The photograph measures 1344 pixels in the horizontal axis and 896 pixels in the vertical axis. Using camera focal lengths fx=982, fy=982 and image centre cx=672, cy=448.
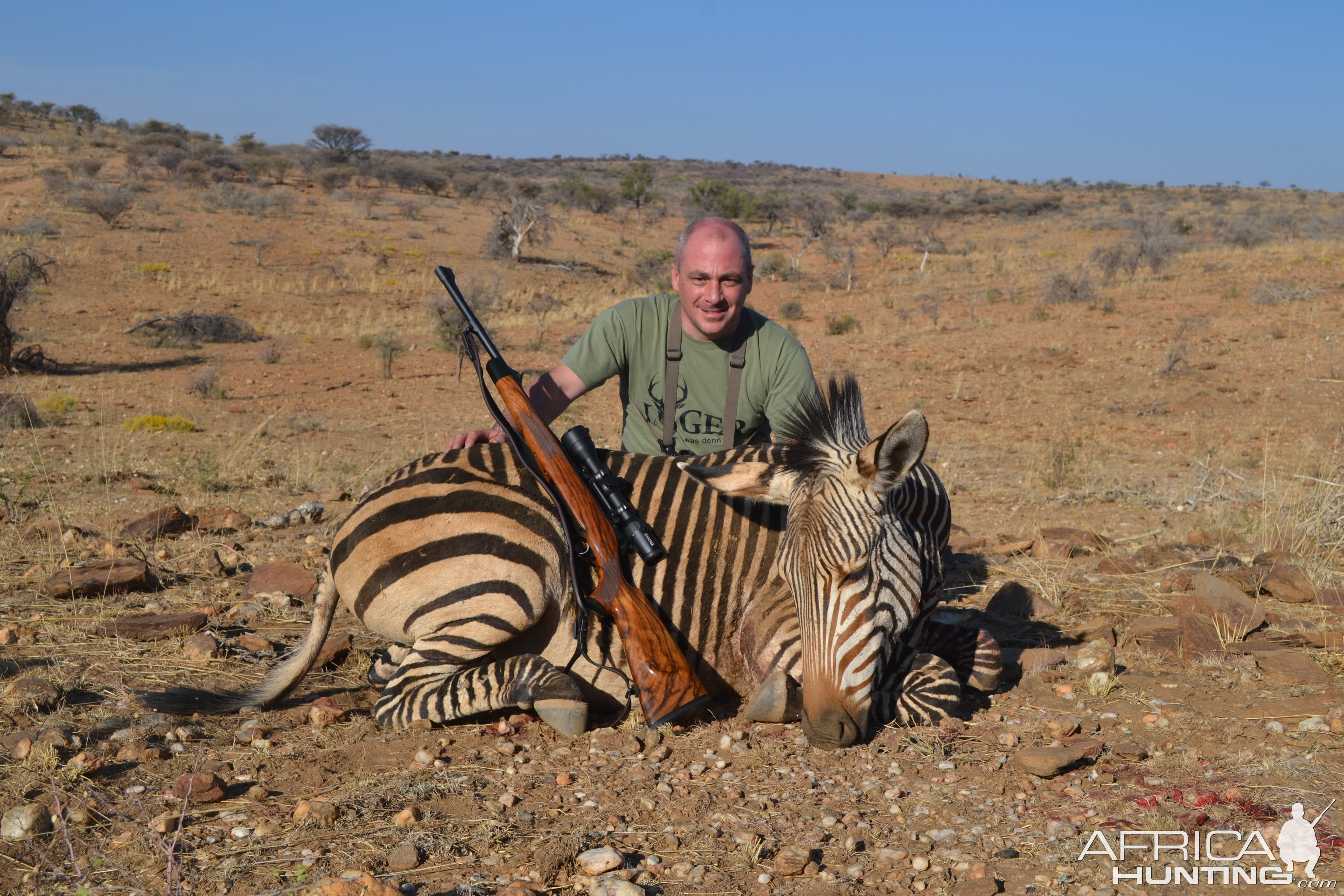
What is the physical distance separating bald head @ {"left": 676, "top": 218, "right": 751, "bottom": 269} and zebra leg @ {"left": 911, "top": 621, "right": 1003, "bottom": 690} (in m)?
2.09

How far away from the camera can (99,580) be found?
5.62 metres

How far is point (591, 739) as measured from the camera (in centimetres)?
404

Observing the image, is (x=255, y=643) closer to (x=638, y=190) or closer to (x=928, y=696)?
(x=928, y=696)

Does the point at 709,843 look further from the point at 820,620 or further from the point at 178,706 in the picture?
the point at 178,706

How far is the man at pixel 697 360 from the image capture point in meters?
5.18

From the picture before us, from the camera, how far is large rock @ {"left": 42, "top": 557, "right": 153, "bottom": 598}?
18.2 feet

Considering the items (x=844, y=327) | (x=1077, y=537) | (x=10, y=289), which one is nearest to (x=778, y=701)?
(x=1077, y=537)

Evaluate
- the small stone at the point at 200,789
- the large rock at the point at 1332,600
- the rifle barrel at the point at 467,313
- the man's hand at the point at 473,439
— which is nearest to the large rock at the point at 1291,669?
the large rock at the point at 1332,600

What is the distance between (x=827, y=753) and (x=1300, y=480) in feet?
21.3

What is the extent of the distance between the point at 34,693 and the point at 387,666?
1431 millimetres

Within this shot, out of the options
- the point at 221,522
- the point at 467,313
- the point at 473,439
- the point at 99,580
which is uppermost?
the point at 467,313

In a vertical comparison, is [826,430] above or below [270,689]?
above

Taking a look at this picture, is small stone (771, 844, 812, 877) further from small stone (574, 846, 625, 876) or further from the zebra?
the zebra

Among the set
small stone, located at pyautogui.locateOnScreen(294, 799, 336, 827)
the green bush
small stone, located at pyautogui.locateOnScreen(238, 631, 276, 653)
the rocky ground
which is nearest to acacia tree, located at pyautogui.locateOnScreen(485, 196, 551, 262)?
the green bush
